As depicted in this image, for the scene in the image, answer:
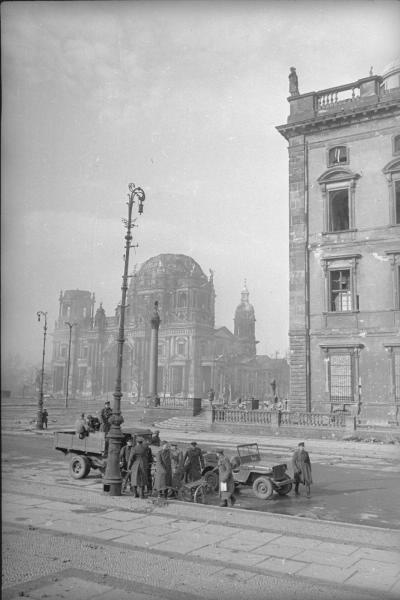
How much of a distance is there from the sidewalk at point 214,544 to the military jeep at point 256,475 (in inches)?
85.7

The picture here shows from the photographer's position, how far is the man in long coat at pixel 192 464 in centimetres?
1372

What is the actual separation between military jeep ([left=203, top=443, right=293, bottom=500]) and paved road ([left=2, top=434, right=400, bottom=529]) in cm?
A: 26

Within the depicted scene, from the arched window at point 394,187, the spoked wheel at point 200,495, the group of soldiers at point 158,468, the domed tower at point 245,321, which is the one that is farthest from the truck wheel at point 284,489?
the domed tower at point 245,321

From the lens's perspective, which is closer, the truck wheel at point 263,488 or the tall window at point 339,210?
the truck wheel at point 263,488

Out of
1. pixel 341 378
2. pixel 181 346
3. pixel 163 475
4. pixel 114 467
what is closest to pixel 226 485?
pixel 163 475

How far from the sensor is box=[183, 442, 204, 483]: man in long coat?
1372cm

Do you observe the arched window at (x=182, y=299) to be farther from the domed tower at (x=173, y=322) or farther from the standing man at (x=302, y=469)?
the standing man at (x=302, y=469)

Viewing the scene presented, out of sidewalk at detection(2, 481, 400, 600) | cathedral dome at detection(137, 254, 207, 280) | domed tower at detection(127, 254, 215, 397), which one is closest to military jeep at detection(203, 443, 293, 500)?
sidewalk at detection(2, 481, 400, 600)

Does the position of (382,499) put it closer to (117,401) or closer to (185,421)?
(117,401)

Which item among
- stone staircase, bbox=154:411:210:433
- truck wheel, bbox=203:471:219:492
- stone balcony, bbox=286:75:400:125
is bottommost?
stone staircase, bbox=154:411:210:433

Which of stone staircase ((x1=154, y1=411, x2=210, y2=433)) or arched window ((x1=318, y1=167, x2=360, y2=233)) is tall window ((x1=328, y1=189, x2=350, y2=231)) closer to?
arched window ((x1=318, y1=167, x2=360, y2=233))

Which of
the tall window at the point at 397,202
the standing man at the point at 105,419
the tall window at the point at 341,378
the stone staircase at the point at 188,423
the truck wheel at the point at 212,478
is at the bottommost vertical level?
the stone staircase at the point at 188,423

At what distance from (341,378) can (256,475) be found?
54.6 feet

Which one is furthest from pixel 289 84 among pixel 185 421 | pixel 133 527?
pixel 133 527
